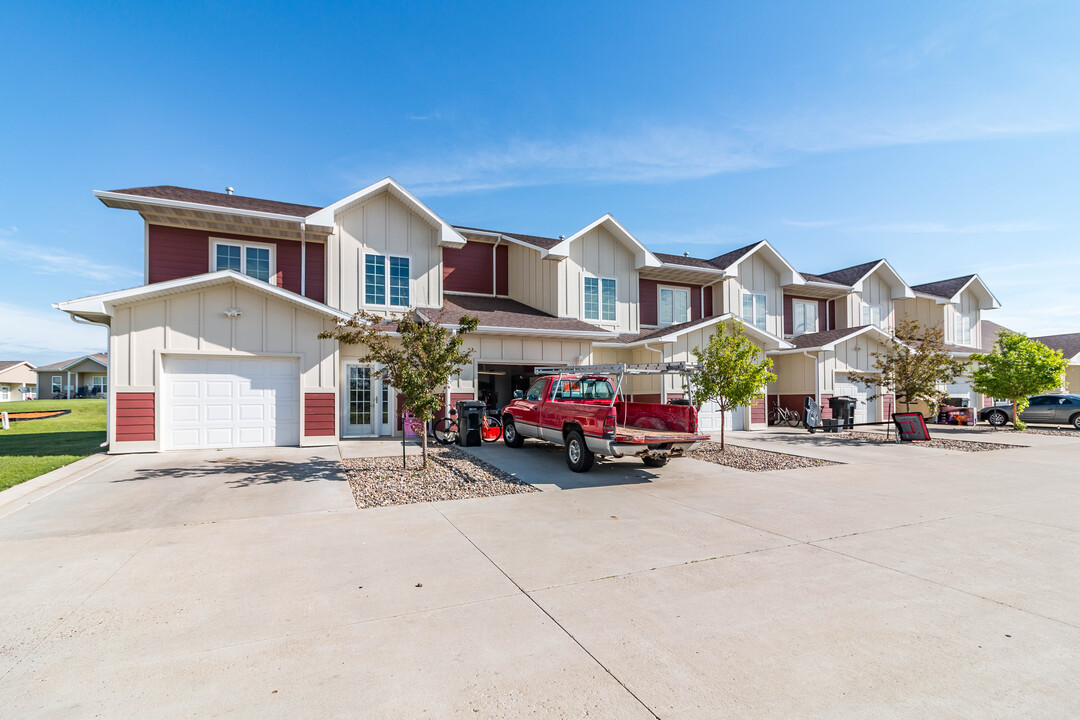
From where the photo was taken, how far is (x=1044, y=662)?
3.41m

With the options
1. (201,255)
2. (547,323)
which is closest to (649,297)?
(547,323)

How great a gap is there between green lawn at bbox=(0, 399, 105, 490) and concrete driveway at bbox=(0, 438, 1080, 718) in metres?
3.11

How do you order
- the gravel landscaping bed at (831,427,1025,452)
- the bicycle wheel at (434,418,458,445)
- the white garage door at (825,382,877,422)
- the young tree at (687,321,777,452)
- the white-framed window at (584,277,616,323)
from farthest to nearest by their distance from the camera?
the white garage door at (825,382,877,422), the white-framed window at (584,277,616,323), the gravel landscaping bed at (831,427,1025,452), the bicycle wheel at (434,418,458,445), the young tree at (687,321,777,452)

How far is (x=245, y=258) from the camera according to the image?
1555 cm

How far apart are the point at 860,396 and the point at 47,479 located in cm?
2677

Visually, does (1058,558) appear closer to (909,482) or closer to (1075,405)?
(909,482)

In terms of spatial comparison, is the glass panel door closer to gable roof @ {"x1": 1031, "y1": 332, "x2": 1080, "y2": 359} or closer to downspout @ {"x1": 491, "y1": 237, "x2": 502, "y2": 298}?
downspout @ {"x1": 491, "y1": 237, "x2": 502, "y2": 298}

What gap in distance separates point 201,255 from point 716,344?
49.3 feet

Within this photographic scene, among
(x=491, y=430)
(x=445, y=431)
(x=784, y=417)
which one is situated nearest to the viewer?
(x=491, y=430)

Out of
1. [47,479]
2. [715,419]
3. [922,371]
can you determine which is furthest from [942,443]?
[47,479]

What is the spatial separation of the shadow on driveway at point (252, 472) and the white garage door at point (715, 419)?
1417cm

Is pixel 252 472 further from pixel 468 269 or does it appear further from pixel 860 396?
pixel 860 396

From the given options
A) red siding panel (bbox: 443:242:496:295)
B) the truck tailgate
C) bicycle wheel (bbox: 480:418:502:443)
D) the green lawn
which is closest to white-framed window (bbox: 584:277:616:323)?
red siding panel (bbox: 443:242:496:295)

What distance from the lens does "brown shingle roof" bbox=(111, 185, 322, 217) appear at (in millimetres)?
14125
